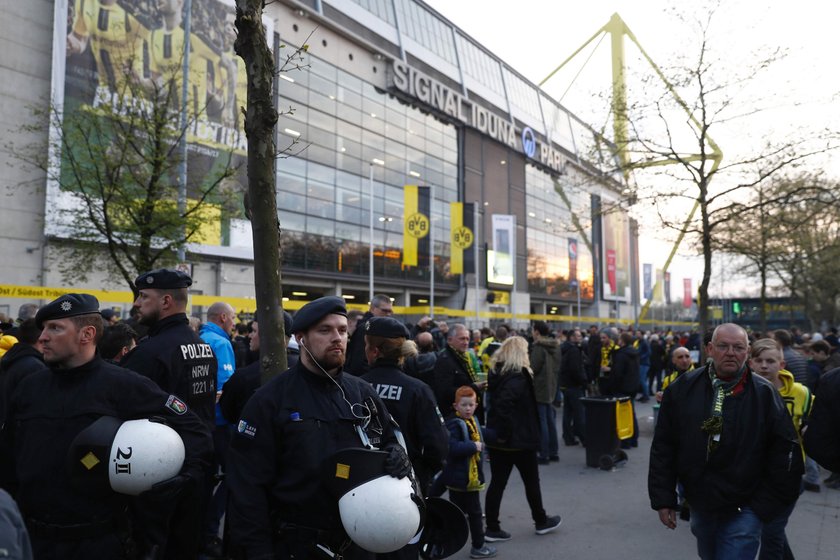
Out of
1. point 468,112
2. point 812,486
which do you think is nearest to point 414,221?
point 812,486

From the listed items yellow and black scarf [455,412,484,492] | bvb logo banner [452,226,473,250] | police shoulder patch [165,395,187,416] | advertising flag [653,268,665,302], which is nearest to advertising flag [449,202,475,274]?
bvb logo banner [452,226,473,250]

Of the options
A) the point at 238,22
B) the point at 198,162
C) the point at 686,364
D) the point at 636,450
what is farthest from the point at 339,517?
the point at 198,162

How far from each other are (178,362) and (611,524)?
4.75 m

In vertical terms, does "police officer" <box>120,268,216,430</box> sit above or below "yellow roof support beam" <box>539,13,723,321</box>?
below

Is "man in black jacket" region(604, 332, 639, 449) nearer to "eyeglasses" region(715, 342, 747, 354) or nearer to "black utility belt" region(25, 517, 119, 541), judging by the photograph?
"eyeglasses" region(715, 342, 747, 354)

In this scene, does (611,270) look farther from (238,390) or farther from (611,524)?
(238,390)

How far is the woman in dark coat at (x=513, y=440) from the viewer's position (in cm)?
584

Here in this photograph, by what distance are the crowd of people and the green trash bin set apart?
3.25 meters

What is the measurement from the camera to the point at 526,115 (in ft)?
181

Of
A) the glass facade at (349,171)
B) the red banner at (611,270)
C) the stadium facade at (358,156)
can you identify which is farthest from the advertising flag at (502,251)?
the red banner at (611,270)

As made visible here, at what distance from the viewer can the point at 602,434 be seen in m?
8.97

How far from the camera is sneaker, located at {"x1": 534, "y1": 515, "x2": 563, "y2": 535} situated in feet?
19.9

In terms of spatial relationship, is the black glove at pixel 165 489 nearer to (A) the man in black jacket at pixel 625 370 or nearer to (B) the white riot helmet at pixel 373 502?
(B) the white riot helmet at pixel 373 502

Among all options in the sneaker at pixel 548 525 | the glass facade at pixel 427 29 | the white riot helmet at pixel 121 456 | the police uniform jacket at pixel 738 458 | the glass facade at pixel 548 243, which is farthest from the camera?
the glass facade at pixel 548 243
